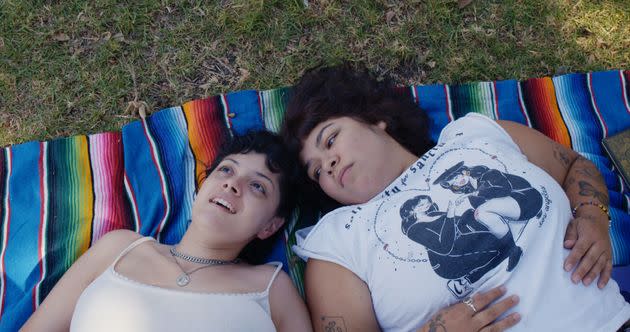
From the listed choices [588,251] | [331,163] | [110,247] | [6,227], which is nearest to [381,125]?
[331,163]

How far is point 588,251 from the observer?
2.67m

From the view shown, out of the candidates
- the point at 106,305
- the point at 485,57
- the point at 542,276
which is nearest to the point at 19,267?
the point at 106,305

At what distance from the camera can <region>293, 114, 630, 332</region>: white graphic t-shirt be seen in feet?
8.32

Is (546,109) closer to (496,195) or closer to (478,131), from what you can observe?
(478,131)

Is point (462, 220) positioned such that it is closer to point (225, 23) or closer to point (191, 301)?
point (191, 301)

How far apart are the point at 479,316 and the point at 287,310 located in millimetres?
966

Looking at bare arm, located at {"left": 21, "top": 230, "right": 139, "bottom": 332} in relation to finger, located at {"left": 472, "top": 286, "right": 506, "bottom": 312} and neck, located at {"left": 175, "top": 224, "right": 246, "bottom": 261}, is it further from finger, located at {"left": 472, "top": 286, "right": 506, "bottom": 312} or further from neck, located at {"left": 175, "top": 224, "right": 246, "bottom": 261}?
finger, located at {"left": 472, "top": 286, "right": 506, "bottom": 312}

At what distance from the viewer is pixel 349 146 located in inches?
115

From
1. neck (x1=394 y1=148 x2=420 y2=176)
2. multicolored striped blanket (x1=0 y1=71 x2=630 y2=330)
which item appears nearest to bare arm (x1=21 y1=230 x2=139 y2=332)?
multicolored striped blanket (x1=0 y1=71 x2=630 y2=330)

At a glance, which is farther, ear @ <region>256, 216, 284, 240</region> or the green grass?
the green grass

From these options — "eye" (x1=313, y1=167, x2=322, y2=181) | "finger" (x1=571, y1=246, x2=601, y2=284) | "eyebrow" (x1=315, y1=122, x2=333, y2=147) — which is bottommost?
"finger" (x1=571, y1=246, x2=601, y2=284)

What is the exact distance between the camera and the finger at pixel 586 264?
2.57 meters

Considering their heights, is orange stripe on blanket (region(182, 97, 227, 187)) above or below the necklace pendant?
above

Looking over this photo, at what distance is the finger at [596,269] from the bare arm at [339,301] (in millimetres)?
1067
